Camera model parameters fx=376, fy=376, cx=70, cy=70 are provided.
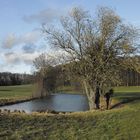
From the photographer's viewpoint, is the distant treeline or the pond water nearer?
the pond water

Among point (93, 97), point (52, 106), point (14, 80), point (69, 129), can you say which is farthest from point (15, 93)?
point (69, 129)

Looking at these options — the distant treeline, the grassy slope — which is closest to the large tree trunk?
the grassy slope

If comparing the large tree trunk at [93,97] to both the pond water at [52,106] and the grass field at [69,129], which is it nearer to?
the pond water at [52,106]

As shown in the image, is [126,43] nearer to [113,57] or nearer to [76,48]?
[113,57]

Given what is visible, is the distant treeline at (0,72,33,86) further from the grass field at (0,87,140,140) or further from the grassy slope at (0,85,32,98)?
the grass field at (0,87,140,140)

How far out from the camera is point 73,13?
3375cm

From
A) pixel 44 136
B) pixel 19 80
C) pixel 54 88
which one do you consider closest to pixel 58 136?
pixel 44 136

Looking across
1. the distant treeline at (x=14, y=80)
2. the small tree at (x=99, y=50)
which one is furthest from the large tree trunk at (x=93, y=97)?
the distant treeline at (x=14, y=80)

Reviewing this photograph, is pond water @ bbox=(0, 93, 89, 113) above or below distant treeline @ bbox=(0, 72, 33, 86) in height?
below

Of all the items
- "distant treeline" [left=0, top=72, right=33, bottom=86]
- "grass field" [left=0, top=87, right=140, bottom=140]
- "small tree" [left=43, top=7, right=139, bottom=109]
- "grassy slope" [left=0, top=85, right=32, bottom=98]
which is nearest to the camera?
"grass field" [left=0, top=87, right=140, bottom=140]

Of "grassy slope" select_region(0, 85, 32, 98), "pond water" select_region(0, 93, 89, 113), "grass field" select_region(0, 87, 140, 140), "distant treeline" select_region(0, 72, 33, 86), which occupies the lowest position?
"pond water" select_region(0, 93, 89, 113)

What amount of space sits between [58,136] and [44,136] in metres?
0.55

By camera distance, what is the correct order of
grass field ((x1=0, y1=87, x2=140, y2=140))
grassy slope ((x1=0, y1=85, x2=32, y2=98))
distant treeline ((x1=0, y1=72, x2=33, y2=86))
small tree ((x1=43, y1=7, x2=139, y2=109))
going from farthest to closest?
distant treeline ((x1=0, y1=72, x2=33, y2=86)) → grassy slope ((x1=0, y1=85, x2=32, y2=98)) → small tree ((x1=43, y1=7, x2=139, y2=109)) → grass field ((x1=0, y1=87, x2=140, y2=140))

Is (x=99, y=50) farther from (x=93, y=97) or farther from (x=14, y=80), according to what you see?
(x=14, y=80)
